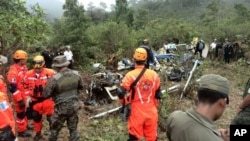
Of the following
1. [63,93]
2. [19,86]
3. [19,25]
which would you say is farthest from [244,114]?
[19,25]

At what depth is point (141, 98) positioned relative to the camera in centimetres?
504

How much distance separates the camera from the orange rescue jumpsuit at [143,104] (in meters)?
4.96

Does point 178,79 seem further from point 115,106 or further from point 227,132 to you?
point 227,132

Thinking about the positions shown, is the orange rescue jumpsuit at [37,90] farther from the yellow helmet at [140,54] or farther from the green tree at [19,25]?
the green tree at [19,25]

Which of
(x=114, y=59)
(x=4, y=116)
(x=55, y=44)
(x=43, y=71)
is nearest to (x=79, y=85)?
(x=43, y=71)

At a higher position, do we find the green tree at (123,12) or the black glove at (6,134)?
the green tree at (123,12)

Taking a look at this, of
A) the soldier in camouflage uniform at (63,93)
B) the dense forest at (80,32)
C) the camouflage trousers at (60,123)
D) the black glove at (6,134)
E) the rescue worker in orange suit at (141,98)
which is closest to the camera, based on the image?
the black glove at (6,134)

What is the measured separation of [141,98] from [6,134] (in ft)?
7.72

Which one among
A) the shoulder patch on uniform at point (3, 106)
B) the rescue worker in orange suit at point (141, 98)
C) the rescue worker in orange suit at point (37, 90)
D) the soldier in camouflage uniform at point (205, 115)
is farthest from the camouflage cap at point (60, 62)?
the soldier in camouflage uniform at point (205, 115)

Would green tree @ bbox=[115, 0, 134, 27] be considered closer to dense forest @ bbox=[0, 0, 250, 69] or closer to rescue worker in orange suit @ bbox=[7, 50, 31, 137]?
dense forest @ bbox=[0, 0, 250, 69]

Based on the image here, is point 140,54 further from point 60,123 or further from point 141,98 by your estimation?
point 60,123

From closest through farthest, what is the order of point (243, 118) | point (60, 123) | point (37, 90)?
point (243, 118) < point (60, 123) < point (37, 90)

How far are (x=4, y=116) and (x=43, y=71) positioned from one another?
2708 mm

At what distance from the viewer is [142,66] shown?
5.05m
